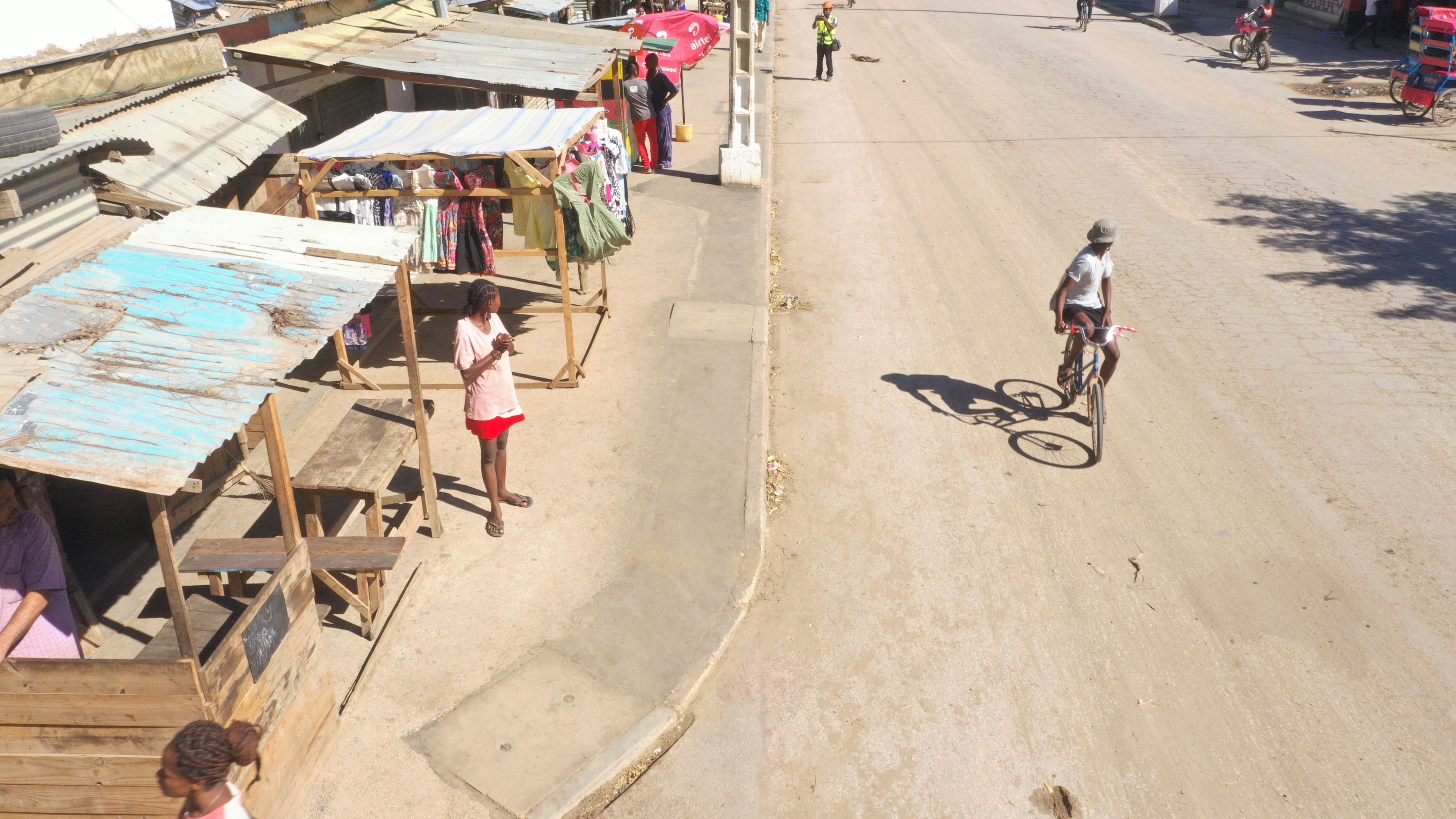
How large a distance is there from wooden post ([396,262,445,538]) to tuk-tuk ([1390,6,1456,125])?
20.3 metres

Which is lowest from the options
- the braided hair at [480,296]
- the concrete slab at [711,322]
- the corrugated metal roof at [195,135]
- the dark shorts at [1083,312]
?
the concrete slab at [711,322]

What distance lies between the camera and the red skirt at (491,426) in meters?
7.16

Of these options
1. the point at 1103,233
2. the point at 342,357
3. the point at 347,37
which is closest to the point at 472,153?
the point at 342,357

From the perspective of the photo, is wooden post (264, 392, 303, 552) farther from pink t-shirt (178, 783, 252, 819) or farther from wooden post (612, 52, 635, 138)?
wooden post (612, 52, 635, 138)

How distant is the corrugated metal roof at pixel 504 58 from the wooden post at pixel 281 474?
6.30 meters

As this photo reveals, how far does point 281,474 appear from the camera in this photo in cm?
544

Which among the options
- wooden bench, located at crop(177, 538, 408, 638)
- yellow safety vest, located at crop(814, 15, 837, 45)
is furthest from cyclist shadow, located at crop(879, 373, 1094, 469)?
yellow safety vest, located at crop(814, 15, 837, 45)

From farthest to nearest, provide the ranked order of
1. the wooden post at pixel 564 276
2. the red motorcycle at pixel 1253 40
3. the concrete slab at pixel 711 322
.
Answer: the red motorcycle at pixel 1253 40, the concrete slab at pixel 711 322, the wooden post at pixel 564 276

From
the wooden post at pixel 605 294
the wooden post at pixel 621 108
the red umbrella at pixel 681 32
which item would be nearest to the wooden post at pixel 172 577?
the wooden post at pixel 605 294

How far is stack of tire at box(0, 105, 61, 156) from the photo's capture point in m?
6.06

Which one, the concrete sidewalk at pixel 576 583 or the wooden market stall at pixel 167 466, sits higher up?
the wooden market stall at pixel 167 466

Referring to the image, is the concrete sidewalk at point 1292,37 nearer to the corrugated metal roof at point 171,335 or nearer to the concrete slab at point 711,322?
the concrete slab at point 711,322

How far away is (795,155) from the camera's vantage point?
18.7 meters

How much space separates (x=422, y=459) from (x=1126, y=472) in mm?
5661
